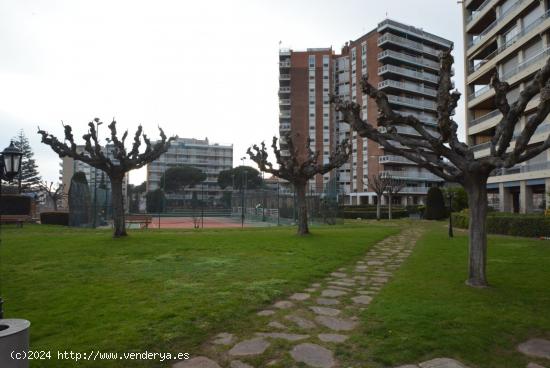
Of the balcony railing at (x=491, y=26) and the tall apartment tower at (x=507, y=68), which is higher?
the balcony railing at (x=491, y=26)

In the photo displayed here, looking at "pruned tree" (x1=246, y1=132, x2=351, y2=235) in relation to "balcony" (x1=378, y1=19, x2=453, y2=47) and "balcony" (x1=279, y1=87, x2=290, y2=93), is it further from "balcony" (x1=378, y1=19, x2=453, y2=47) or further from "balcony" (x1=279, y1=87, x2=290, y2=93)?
"balcony" (x1=279, y1=87, x2=290, y2=93)

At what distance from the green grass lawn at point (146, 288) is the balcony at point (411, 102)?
2289 inches

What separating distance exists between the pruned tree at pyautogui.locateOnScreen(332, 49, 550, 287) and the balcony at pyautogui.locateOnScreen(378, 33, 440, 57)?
2561 inches

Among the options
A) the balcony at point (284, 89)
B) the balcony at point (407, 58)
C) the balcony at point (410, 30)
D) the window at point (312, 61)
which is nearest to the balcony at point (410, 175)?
the balcony at point (407, 58)

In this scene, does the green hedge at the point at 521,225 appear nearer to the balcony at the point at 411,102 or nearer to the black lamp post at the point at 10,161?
the black lamp post at the point at 10,161

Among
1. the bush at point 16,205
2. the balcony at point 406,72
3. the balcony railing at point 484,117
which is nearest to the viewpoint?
the bush at point 16,205

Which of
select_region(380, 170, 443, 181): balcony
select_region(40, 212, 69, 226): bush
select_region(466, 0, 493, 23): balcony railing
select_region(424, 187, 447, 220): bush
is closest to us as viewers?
select_region(40, 212, 69, 226): bush

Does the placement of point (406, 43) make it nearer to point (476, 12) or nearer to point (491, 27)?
point (476, 12)

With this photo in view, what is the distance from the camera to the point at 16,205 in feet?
92.5

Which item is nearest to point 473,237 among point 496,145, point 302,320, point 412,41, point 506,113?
point 496,145

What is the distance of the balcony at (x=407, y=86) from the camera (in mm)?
66375

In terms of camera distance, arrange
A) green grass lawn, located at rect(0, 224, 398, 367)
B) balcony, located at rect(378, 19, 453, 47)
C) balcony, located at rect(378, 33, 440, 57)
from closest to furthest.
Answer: green grass lawn, located at rect(0, 224, 398, 367), balcony, located at rect(378, 33, 440, 57), balcony, located at rect(378, 19, 453, 47)

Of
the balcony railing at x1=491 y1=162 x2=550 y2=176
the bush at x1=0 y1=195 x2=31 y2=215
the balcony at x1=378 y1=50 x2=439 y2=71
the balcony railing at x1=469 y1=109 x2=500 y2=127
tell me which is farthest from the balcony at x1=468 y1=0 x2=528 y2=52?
the bush at x1=0 y1=195 x2=31 y2=215

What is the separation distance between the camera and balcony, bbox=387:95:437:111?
66.4 m
